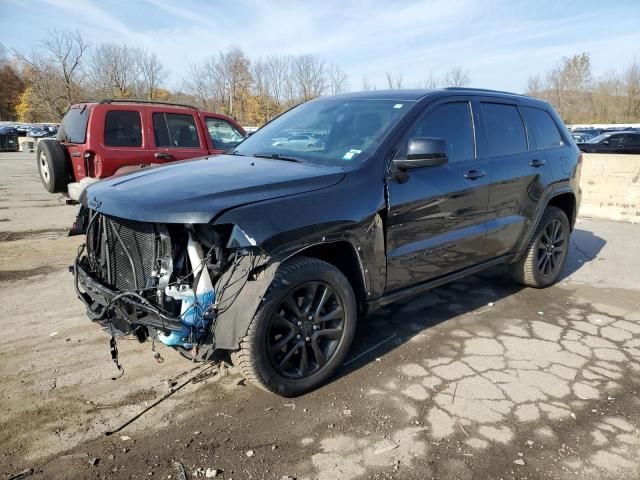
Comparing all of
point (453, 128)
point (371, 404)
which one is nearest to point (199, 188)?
point (371, 404)

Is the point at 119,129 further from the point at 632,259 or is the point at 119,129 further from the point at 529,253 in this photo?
the point at 632,259

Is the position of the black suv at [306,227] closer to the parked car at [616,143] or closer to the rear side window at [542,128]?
the rear side window at [542,128]

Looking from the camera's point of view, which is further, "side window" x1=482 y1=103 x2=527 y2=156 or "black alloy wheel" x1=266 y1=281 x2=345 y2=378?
"side window" x1=482 y1=103 x2=527 y2=156

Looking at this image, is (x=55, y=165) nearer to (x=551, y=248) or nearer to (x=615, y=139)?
(x=551, y=248)

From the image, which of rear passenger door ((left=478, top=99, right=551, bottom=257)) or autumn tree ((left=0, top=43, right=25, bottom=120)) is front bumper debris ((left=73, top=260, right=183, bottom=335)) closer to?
rear passenger door ((left=478, top=99, right=551, bottom=257))

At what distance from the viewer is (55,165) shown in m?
7.30

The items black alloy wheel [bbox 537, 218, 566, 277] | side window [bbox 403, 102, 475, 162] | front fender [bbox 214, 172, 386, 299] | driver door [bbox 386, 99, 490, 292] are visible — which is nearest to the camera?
front fender [bbox 214, 172, 386, 299]

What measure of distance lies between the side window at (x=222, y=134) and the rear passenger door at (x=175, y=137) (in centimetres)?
32

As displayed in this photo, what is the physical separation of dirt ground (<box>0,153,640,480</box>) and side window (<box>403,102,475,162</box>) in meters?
1.49

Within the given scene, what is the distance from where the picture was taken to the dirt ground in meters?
2.54

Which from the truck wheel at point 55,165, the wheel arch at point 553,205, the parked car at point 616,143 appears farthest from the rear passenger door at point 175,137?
the parked car at point 616,143

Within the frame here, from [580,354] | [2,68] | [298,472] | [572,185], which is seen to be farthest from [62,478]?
[2,68]

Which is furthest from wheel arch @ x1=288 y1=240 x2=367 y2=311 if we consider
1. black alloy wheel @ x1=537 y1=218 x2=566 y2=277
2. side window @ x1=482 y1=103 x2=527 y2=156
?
black alloy wheel @ x1=537 y1=218 x2=566 y2=277

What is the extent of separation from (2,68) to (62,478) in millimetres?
87452
